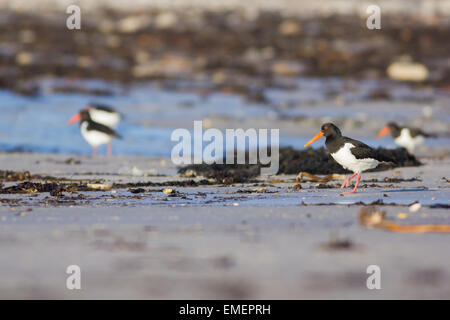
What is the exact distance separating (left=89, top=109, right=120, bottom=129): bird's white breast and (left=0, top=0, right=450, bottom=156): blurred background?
22 centimetres

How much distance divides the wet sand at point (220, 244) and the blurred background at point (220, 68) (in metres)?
6.03

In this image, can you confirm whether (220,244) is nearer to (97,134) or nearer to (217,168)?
(217,168)

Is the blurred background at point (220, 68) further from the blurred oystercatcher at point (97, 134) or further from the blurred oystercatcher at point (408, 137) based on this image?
the blurred oystercatcher at point (408, 137)

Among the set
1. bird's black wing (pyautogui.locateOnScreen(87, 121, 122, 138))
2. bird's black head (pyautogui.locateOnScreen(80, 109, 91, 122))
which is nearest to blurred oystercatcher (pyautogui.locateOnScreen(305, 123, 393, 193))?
A: bird's black wing (pyautogui.locateOnScreen(87, 121, 122, 138))

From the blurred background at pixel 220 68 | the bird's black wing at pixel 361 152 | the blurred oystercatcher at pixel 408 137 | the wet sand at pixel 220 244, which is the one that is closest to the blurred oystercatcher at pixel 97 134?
the blurred background at pixel 220 68

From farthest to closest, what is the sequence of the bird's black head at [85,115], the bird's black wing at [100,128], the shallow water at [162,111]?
the bird's black head at [85,115]
the shallow water at [162,111]
the bird's black wing at [100,128]

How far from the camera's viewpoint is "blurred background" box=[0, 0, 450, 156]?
1609 centimetres

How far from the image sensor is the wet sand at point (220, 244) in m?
4.26

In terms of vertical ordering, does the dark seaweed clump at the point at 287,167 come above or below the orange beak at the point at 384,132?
below

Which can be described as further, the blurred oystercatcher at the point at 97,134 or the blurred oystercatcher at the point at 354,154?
the blurred oystercatcher at the point at 97,134

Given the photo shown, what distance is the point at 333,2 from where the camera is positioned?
41281 millimetres

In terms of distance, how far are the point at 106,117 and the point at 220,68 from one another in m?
12.0

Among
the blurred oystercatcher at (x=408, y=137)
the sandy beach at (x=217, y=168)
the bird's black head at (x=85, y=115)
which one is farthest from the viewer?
the bird's black head at (x=85, y=115)

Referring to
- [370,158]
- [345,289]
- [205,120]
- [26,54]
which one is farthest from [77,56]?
[345,289]
